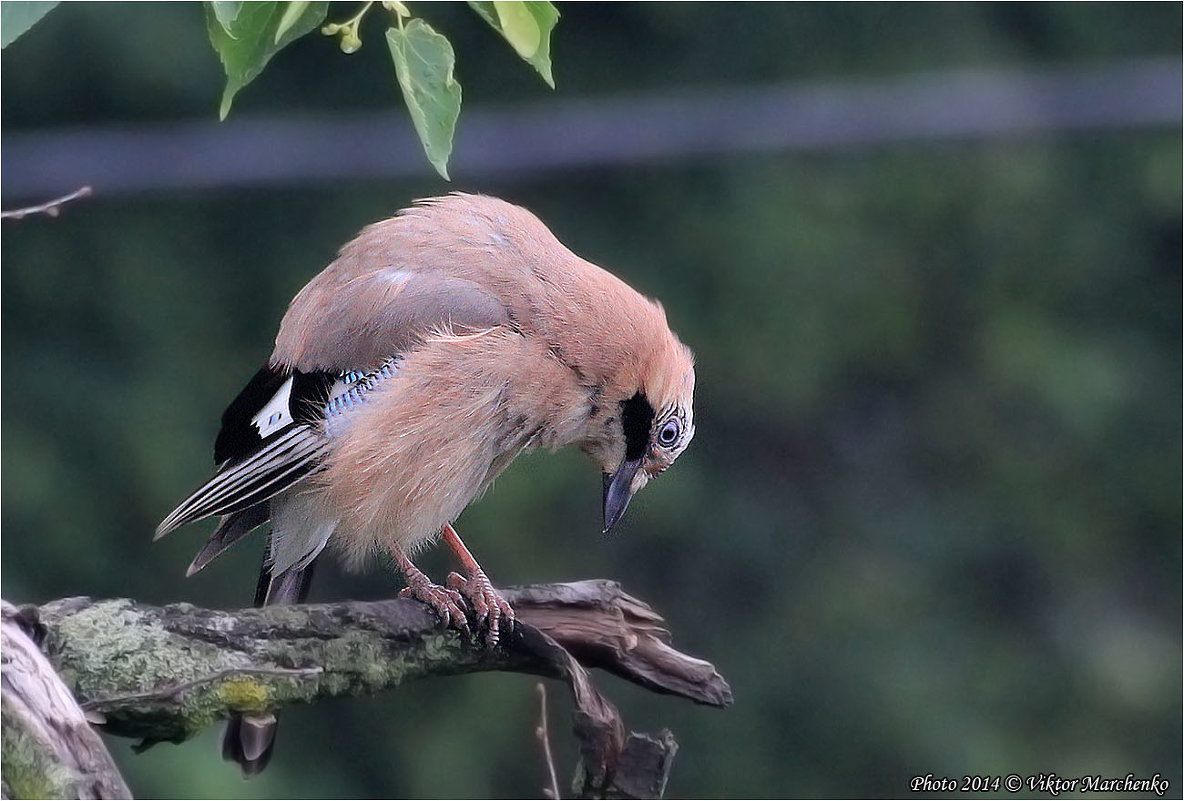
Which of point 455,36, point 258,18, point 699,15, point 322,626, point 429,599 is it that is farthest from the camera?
point 699,15

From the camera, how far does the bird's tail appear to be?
316 centimetres

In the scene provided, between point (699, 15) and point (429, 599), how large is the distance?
4580 millimetres

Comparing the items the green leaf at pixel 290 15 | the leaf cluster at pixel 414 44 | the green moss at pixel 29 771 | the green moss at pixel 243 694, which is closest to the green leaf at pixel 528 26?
the leaf cluster at pixel 414 44

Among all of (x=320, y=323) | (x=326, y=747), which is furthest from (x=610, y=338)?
(x=326, y=747)

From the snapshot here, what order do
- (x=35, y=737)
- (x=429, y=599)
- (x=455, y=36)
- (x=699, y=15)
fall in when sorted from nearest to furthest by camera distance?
(x=35, y=737), (x=429, y=599), (x=455, y=36), (x=699, y=15)

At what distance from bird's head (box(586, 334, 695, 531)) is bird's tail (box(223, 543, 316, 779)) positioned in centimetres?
65

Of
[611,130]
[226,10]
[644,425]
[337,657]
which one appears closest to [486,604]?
[337,657]

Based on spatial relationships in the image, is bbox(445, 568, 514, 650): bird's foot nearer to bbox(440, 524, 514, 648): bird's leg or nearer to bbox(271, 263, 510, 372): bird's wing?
bbox(440, 524, 514, 648): bird's leg

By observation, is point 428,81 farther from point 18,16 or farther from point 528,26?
point 18,16

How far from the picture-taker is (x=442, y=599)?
9.53ft

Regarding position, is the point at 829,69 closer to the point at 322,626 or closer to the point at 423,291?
the point at 423,291

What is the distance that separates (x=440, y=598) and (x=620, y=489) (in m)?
0.44

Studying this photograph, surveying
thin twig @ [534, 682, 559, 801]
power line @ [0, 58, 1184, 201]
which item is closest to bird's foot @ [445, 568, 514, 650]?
thin twig @ [534, 682, 559, 801]

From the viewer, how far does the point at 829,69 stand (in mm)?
6926
